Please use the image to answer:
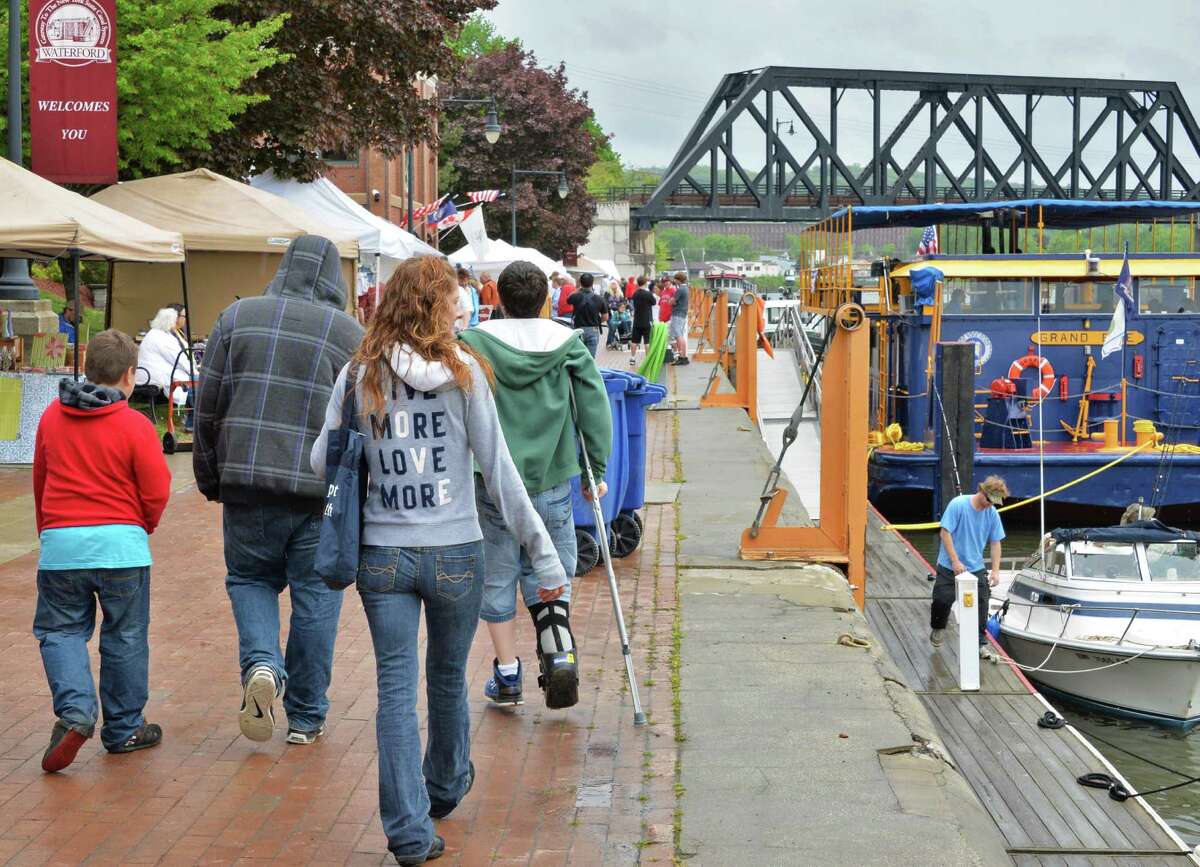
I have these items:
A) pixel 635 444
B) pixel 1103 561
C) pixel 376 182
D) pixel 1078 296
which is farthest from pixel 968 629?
pixel 376 182

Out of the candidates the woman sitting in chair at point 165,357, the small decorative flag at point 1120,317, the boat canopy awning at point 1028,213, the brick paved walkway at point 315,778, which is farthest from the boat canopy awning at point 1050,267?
the brick paved walkway at point 315,778

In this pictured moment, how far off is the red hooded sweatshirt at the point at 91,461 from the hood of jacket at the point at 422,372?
1.61 m

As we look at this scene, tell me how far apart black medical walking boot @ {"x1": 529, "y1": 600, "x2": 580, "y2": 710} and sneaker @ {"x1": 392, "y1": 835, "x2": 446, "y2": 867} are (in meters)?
1.03

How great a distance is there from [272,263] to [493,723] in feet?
49.6

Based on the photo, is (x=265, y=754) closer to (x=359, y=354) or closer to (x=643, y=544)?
(x=359, y=354)

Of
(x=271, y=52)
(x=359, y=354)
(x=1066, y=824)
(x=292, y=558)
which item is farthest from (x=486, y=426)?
(x=271, y=52)

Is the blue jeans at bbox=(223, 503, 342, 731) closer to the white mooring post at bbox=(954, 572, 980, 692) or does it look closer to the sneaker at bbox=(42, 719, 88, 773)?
the sneaker at bbox=(42, 719, 88, 773)

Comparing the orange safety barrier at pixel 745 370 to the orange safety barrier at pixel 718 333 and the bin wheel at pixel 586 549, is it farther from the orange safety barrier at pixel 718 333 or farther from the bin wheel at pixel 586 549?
the bin wheel at pixel 586 549

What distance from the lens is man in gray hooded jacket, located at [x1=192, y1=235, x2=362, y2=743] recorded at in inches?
218

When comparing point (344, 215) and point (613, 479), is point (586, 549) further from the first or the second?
point (344, 215)

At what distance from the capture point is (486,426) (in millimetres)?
4527

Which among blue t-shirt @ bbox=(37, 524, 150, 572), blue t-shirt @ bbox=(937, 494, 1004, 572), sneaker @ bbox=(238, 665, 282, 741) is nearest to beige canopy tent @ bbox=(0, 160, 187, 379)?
blue t-shirt @ bbox=(37, 524, 150, 572)

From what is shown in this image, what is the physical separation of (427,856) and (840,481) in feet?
19.9

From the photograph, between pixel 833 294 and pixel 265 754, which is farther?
pixel 833 294
